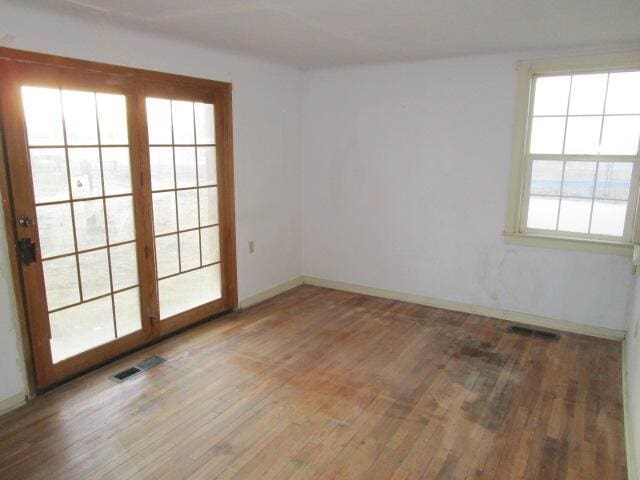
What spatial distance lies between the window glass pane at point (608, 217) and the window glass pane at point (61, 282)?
14.1 feet

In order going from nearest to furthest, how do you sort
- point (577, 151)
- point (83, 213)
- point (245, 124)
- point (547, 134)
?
point (83, 213), point (577, 151), point (547, 134), point (245, 124)

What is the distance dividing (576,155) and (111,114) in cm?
389

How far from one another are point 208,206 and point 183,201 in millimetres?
314

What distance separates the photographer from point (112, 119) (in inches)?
129

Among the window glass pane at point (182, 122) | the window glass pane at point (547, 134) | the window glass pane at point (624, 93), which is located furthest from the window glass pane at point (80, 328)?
the window glass pane at point (624, 93)

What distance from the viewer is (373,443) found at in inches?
100

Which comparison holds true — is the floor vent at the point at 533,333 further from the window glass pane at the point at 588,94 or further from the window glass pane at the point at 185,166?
the window glass pane at the point at 185,166

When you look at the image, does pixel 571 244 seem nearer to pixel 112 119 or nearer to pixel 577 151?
pixel 577 151

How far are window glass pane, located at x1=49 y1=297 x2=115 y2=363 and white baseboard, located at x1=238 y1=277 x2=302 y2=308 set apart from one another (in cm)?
148

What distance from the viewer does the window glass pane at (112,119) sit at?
3215 mm

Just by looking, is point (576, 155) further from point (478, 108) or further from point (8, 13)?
point (8, 13)

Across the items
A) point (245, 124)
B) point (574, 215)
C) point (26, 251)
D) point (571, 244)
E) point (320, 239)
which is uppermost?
point (245, 124)

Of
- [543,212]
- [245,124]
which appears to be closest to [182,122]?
[245,124]

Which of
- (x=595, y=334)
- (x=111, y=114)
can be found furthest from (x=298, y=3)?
(x=595, y=334)
